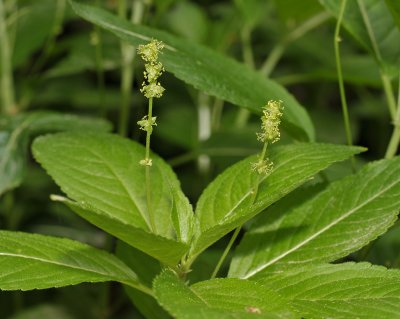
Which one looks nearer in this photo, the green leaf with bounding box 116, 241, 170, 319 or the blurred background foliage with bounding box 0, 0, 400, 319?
the green leaf with bounding box 116, 241, 170, 319

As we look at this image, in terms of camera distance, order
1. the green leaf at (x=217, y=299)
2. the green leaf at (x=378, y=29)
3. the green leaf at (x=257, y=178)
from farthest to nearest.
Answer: the green leaf at (x=378, y=29) < the green leaf at (x=257, y=178) < the green leaf at (x=217, y=299)

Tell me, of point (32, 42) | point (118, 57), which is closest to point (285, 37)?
point (118, 57)

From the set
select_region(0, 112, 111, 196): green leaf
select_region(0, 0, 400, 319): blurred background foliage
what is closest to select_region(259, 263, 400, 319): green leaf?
select_region(0, 0, 400, 319): blurred background foliage

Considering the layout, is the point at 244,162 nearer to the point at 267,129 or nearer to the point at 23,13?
the point at 267,129

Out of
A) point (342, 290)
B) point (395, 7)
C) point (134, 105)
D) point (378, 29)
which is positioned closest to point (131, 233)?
point (342, 290)

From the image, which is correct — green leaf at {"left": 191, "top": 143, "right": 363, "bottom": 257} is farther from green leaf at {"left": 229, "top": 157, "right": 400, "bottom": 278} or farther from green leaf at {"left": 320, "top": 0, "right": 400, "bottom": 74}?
green leaf at {"left": 320, "top": 0, "right": 400, "bottom": 74}

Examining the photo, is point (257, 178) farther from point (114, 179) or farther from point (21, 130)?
point (21, 130)

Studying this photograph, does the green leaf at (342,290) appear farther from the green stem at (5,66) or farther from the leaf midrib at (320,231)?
the green stem at (5,66)

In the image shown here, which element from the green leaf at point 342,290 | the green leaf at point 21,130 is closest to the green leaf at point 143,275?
the green leaf at point 342,290

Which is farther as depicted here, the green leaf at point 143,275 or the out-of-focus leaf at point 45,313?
the out-of-focus leaf at point 45,313
